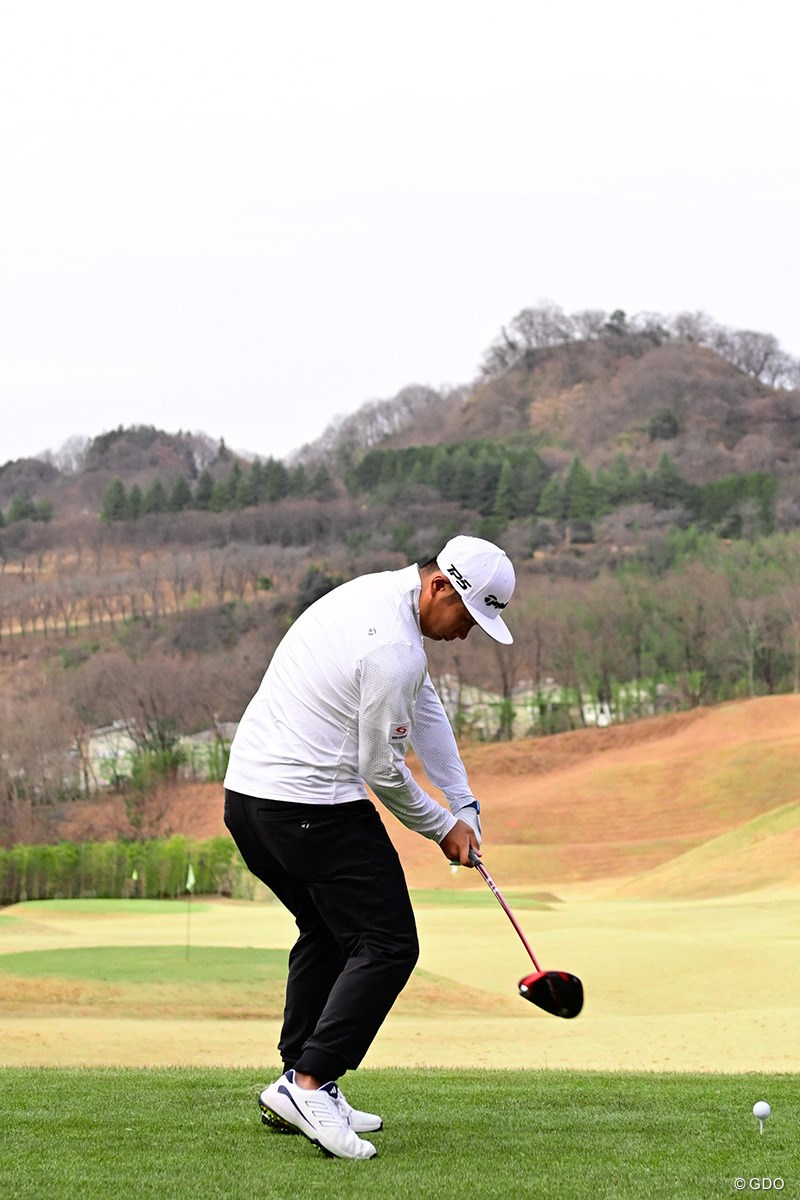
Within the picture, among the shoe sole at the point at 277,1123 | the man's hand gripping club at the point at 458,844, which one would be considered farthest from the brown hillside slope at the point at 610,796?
the shoe sole at the point at 277,1123

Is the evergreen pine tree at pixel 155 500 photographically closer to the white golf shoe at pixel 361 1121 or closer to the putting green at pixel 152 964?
the putting green at pixel 152 964

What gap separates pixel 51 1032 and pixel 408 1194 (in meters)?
12.4

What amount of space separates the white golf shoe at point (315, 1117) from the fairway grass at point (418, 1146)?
2.3 inches

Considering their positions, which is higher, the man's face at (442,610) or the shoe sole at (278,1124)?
the man's face at (442,610)

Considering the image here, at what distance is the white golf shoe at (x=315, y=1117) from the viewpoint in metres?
4.64

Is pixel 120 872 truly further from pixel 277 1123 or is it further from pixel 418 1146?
pixel 418 1146

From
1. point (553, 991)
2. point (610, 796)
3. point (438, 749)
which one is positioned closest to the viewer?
point (553, 991)

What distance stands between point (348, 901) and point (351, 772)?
0.42 metres

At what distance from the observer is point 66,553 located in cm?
15400

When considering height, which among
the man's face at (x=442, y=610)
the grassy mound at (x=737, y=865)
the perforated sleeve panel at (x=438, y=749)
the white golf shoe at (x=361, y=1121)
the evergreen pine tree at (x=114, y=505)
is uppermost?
the evergreen pine tree at (x=114, y=505)

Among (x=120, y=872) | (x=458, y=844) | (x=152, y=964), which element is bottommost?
(x=120, y=872)

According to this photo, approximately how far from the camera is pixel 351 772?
16.2 feet

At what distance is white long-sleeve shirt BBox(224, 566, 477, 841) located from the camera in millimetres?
4797

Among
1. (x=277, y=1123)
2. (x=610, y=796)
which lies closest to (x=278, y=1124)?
(x=277, y=1123)
